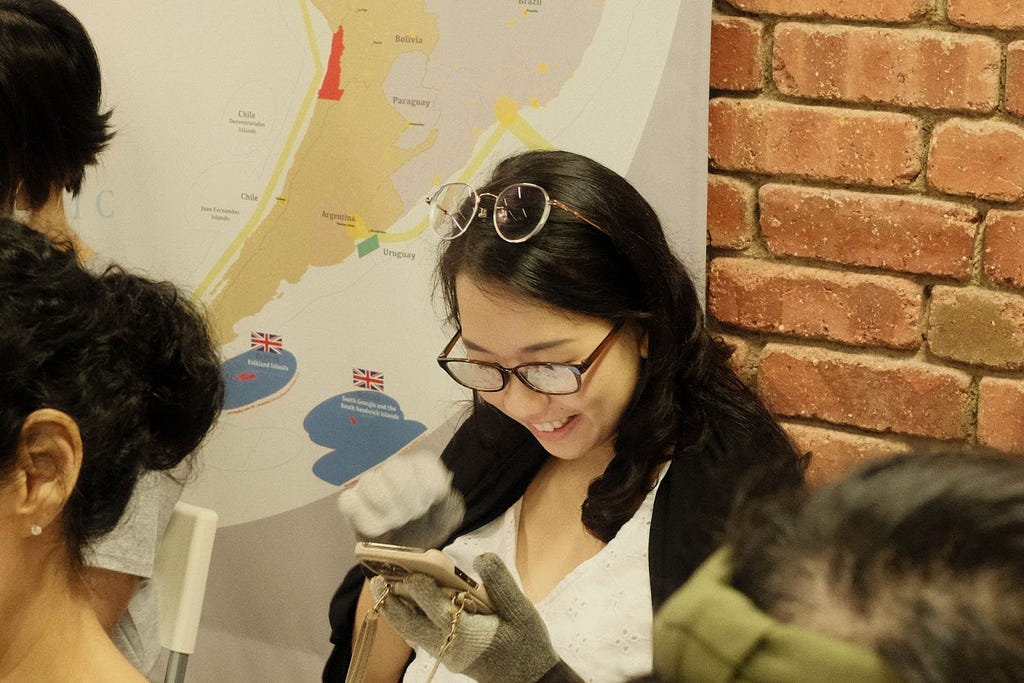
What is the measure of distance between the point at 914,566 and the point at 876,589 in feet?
0.06

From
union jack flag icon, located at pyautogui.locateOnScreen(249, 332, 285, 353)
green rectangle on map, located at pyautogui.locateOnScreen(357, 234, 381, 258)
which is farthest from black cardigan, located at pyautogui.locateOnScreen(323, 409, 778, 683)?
union jack flag icon, located at pyautogui.locateOnScreen(249, 332, 285, 353)

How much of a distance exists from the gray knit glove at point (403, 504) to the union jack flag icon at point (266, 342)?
0.60m

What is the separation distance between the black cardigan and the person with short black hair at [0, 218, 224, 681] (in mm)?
482

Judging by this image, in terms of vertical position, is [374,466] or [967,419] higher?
[967,419]

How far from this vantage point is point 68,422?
0.93 m

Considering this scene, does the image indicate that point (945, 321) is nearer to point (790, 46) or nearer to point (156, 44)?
point (790, 46)

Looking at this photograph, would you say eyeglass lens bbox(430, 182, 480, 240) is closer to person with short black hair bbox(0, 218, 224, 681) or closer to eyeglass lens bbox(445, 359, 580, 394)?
eyeglass lens bbox(445, 359, 580, 394)

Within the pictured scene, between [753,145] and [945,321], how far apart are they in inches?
12.9

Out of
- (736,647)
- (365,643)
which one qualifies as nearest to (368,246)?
(365,643)

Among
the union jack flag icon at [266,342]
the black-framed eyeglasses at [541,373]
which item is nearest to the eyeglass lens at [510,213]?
the black-framed eyeglasses at [541,373]

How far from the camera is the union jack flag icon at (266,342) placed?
1874 millimetres

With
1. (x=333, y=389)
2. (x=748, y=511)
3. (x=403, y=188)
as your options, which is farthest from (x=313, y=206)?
(x=748, y=511)

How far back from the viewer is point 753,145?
1499 mm

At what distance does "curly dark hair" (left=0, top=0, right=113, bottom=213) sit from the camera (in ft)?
5.31
